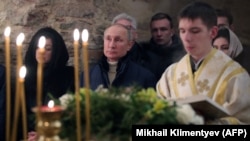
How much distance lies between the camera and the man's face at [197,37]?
3.66m

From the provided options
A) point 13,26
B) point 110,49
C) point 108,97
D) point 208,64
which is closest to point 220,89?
point 208,64

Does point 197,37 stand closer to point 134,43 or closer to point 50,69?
point 134,43

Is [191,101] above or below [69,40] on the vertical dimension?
below

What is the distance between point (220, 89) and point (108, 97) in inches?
46.3

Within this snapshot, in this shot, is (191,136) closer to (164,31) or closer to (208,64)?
(208,64)

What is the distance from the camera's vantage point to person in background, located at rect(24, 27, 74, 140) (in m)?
3.93

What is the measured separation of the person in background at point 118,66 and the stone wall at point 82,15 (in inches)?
4.4

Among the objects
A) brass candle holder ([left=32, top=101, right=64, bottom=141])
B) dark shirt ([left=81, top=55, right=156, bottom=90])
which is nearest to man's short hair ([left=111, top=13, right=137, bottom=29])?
dark shirt ([left=81, top=55, right=156, bottom=90])

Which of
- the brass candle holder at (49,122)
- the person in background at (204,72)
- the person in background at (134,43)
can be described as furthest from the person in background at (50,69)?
the brass candle holder at (49,122)

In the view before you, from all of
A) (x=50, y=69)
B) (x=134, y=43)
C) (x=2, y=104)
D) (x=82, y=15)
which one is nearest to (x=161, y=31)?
(x=134, y=43)

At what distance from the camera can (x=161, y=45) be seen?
13.1 feet

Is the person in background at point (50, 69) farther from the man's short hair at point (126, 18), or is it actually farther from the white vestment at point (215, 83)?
the white vestment at point (215, 83)

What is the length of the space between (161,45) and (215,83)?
57cm

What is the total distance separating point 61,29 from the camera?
408 centimetres
